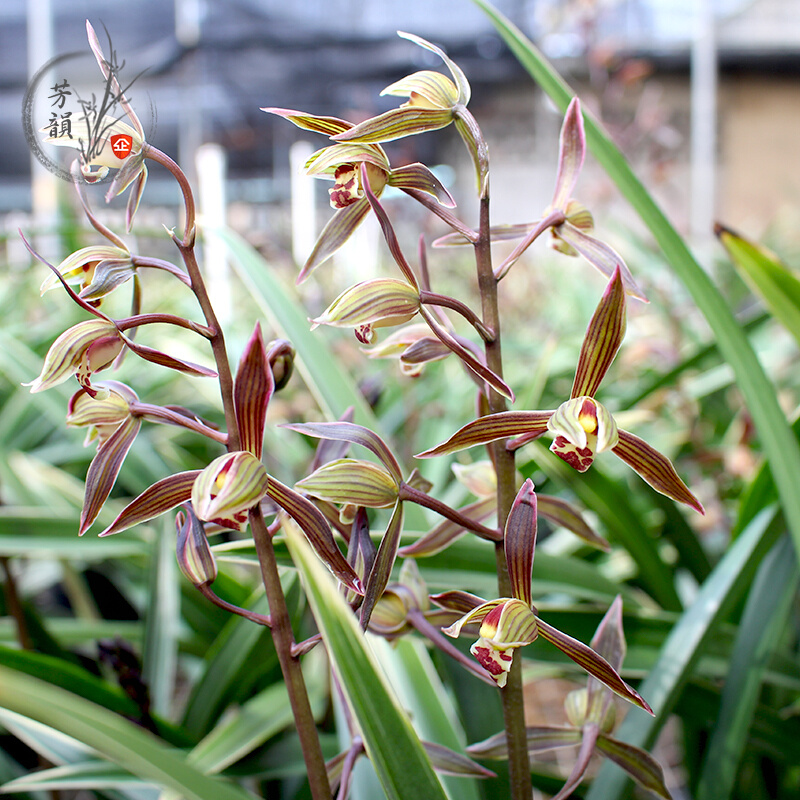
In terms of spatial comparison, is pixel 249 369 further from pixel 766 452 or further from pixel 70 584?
pixel 70 584

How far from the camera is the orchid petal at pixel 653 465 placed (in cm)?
29

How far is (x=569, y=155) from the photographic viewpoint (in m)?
0.35

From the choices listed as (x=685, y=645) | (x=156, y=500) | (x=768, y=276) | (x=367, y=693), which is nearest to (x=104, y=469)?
(x=156, y=500)

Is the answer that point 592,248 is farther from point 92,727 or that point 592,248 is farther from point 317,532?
point 92,727

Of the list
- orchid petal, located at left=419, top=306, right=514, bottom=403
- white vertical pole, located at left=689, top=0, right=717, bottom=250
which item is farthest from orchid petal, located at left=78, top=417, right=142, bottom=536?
white vertical pole, located at left=689, top=0, right=717, bottom=250

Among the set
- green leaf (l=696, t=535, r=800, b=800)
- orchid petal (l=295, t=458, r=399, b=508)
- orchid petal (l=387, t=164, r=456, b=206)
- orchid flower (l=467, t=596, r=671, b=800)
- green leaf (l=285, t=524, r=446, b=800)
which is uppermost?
orchid petal (l=387, t=164, r=456, b=206)

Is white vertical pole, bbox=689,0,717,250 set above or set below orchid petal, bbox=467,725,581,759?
above

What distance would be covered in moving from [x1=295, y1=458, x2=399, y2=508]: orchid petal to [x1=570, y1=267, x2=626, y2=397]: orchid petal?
0.09 m

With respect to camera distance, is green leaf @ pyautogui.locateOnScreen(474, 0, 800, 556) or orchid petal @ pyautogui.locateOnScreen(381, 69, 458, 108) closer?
orchid petal @ pyautogui.locateOnScreen(381, 69, 458, 108)

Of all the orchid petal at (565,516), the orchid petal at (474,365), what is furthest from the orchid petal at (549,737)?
the orchid petal at (474,365)

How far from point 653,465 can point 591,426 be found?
4cm

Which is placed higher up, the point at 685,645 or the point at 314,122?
the point at 314,122

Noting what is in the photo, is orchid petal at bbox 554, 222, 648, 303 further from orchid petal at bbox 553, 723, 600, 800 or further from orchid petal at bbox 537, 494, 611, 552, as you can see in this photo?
orchid petal at bbox 553, 723, 600, 800

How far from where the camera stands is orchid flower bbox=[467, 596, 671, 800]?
0.35 metres
